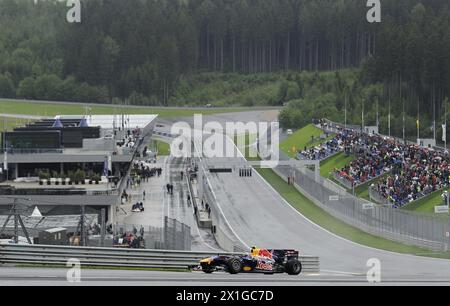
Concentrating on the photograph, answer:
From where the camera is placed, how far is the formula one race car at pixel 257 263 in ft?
63.7

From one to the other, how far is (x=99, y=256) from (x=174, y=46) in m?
A: 121

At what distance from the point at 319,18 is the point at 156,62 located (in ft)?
81.8

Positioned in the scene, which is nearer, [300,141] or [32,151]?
[32,151]

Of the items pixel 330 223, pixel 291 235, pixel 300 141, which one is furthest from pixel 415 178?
pixel 300 141

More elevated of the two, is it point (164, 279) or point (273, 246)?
point (164, 279)

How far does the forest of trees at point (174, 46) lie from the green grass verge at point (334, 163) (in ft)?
210

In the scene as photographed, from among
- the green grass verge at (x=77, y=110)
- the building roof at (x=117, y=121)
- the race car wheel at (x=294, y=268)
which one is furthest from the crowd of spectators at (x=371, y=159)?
the green grass verge at (x=77, y=110)

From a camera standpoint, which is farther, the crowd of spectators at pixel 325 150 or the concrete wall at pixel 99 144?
the concrete wall at pixel 99 144

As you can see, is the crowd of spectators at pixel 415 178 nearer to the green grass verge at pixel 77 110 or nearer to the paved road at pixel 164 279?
the paved road at pixel 164 279

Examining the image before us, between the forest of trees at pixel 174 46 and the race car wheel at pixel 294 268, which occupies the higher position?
the forest of trees at pixel 174 46

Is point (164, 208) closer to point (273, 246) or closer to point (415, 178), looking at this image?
point (273, 246)

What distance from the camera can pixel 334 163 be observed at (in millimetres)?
59719
